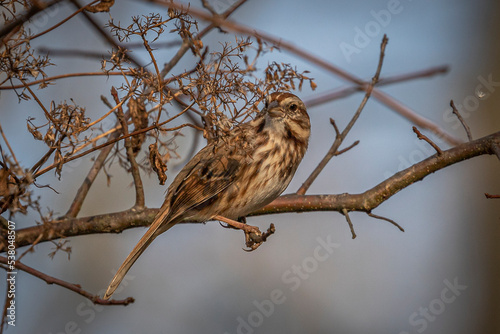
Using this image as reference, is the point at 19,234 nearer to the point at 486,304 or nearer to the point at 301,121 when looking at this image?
the point at 301,121

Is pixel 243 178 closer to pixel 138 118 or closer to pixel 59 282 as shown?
pixel 138 118

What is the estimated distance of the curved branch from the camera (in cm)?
310

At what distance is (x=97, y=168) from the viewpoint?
11.0 feet

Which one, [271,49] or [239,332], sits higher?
[271,49]

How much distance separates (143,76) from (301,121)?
1545mm

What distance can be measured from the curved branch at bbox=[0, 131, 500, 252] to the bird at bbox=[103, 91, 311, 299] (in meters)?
0.13

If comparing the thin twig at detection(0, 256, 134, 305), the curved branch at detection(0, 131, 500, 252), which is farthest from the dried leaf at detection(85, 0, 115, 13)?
the curved branch at detection(0, 131, 500, 252)

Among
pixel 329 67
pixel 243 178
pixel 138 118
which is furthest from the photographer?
pixel 243 178

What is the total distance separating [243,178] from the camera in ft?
11.2

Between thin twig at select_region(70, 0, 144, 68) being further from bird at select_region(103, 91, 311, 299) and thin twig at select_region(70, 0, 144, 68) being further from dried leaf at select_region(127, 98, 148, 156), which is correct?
bird at select_region(103, 91, 311, 299)

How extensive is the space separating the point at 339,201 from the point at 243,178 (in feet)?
1.86

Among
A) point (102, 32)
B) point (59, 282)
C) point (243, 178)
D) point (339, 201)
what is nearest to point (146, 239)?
point (243, 178)

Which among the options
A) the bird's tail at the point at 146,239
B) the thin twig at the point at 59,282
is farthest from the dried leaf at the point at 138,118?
the thin twig at the point at 59,282

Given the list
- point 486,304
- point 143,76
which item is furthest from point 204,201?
point 486,304
